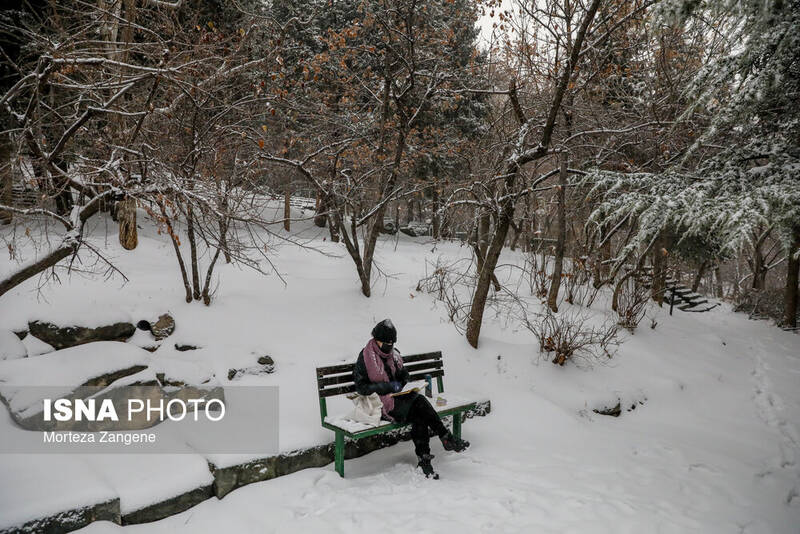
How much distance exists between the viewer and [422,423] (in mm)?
4543

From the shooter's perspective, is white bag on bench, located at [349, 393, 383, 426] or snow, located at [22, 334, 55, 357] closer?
white bag on bench, located at [349, 393, 383, 426]

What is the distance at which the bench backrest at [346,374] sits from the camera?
15.6 ft

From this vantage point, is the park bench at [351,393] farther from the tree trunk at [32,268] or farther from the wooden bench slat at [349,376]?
the tree trunk at [32,268]

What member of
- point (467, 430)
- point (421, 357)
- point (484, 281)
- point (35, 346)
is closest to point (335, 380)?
point (421, 357)

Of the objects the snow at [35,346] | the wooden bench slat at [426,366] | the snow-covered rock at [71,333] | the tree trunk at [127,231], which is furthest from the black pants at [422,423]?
the tree trunk at [127,231]

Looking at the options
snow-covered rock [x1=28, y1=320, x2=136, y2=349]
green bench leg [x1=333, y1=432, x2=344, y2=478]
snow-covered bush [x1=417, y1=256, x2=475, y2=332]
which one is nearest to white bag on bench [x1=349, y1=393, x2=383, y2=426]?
green bench leg [x1=333, y1=432, x2=344, y2=478]

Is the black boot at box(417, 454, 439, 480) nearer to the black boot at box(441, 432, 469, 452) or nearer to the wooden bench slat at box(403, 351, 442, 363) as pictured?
the black boot at box(441, 432, 469, 452)

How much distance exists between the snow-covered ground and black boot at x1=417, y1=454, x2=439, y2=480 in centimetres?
8

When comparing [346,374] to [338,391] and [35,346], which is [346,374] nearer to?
[338,391]

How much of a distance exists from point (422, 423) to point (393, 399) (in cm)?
37

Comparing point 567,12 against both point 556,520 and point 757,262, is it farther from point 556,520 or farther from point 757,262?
point 757,262

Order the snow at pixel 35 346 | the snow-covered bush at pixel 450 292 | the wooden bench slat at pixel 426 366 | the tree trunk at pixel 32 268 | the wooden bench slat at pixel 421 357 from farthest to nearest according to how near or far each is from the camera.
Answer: the snow-covered bush at pixel 450 292
the wooden bench slat at pixel 426 366
the wooden bench slat at pixel 421 357
the snow at pixel 35 346
the tree trunk at pixel 32 268

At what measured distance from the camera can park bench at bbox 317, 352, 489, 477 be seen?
438cm

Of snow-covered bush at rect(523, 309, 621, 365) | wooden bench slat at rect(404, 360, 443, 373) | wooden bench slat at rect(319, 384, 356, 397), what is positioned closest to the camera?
wooden bench slat at rect(319, 384, 356, 397)
